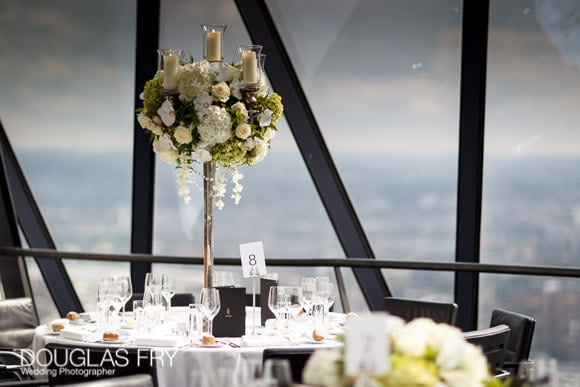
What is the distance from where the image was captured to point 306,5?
594 centimetres

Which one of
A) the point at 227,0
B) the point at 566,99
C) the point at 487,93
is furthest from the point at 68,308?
the point at 566,99

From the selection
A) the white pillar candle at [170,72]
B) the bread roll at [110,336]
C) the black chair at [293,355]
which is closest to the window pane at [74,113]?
the white pillar candle at [170,72]

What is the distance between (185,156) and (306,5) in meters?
2.77

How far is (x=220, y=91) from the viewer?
3445mm

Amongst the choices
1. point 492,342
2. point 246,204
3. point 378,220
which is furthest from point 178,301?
point 492,342

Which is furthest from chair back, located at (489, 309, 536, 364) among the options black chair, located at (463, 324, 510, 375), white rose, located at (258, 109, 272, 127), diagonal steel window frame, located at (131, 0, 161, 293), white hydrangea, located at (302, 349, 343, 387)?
diagonal steel window frame, located at (131, 0, 161, 293)

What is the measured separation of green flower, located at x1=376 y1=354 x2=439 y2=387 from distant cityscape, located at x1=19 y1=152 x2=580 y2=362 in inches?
159

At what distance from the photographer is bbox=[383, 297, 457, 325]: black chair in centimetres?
375

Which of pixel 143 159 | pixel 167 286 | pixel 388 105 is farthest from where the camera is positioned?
pixel 143 159

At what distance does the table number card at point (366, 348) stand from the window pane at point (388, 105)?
166 inches

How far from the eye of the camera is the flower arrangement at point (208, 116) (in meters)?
3.43

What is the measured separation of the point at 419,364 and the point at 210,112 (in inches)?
77.6

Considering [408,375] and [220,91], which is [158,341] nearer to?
[220,91]

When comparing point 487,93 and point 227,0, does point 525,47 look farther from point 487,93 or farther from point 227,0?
point 227,0
